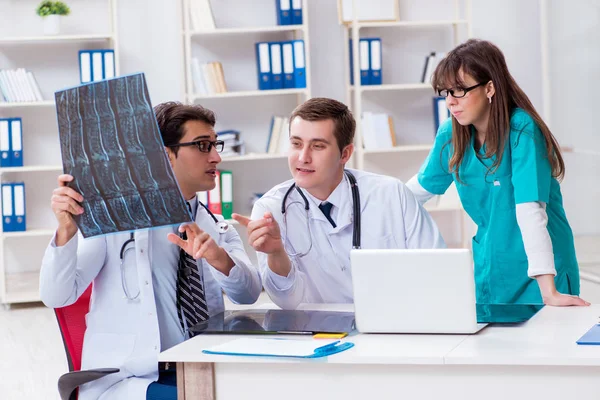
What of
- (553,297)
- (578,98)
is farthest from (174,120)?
(578,98)

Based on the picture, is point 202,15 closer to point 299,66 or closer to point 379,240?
point 299,66

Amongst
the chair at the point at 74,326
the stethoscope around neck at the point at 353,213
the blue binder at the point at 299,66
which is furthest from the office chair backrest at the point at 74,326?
the blue binder at the point at 299,66

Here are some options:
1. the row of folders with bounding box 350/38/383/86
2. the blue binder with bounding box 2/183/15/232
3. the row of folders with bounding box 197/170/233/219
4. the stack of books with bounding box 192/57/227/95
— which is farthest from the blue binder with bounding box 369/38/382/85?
the blue binder with bounding box 2/183/15/232

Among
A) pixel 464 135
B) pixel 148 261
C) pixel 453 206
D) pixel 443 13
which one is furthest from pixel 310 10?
pixel 148 261

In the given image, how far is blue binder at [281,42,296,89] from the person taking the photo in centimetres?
525

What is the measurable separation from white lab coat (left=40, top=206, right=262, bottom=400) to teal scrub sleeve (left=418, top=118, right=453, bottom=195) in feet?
2.53

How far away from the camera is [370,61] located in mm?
5402

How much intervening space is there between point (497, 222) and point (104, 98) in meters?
1.19

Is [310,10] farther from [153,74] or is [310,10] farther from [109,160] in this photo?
[109,160]

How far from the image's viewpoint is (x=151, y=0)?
5555 mm

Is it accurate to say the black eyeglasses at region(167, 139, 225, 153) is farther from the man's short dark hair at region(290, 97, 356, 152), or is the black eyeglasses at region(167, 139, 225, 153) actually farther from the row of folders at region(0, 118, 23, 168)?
the row of folders at region(0, 118, 23, 168)

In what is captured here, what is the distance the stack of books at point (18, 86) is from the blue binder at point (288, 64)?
4.95 feet

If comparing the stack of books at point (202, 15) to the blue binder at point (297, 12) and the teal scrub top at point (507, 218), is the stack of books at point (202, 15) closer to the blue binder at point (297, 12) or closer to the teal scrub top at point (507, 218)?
the blue binder at point (297, 12)

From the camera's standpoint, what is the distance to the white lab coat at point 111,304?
6.43ft
